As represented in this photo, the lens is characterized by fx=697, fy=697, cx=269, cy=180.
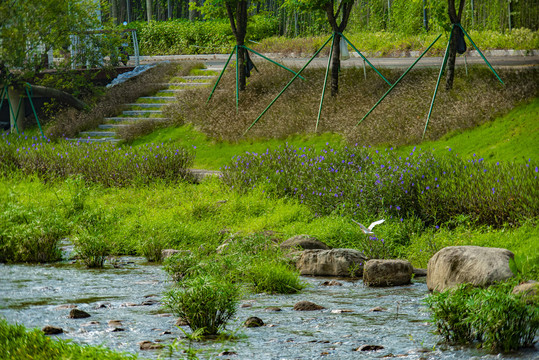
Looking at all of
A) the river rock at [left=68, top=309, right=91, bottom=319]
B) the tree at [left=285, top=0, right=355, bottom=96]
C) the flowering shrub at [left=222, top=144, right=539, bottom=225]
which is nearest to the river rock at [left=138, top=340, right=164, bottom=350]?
the river rock at [left=68, top=309, right=91, bottom=319]

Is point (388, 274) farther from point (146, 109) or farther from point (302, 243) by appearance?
point (146, 109)

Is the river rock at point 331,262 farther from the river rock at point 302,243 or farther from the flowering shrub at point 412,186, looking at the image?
the flowering shrub at point 412,186

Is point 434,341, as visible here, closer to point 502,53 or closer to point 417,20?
point 502,53

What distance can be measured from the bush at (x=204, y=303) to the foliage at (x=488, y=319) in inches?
65.9

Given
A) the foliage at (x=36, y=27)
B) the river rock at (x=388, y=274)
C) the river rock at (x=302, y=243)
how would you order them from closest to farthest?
the river rock at (x=388, y=274), the river rock at (x=302, y=243), the foliage at (x=36, y=27)

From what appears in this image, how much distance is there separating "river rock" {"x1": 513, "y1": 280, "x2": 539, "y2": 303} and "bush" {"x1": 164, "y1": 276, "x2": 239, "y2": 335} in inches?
93.0

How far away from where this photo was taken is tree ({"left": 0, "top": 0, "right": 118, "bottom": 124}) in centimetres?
2152

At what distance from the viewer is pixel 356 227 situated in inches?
396

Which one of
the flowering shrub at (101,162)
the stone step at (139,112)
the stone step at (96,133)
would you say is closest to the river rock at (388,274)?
the flowering shrub at (101,162)

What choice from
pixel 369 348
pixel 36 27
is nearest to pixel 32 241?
pixel 369 348

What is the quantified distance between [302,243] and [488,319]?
4320 millimetres

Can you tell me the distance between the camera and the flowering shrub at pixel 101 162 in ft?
49.9

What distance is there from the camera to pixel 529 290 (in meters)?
5.68

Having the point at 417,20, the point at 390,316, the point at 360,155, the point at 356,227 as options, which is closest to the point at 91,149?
the point at 360,155
